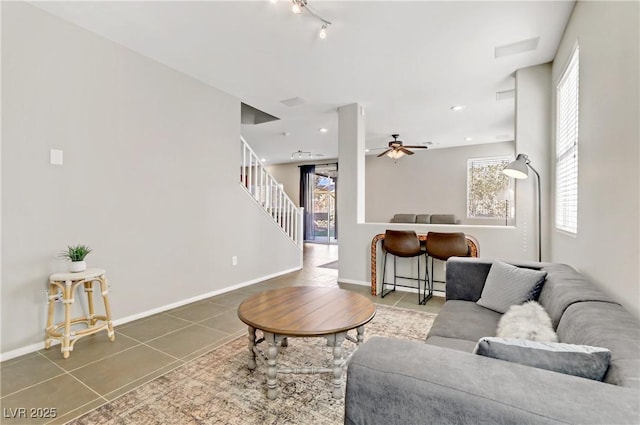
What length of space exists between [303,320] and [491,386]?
Answer: 1.22 meters

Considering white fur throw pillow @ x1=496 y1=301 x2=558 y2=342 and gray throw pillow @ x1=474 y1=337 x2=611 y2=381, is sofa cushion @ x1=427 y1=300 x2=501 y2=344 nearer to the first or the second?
white fur throw pillow @ x1=496 y1=301 x2=558 y2=342

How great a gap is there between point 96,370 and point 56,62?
2485mm

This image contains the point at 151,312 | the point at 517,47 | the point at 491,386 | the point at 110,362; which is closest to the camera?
the point at 491,386

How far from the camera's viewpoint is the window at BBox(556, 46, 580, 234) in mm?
2475

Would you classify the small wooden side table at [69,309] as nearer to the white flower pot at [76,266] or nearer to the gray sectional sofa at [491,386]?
the white flower pot at [76,266]

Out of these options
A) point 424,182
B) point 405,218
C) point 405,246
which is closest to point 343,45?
point 405,246

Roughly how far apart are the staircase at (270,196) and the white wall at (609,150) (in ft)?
12.5

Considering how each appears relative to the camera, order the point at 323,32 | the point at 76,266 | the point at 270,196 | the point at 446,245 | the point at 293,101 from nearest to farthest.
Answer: the point at 76,266 < the point at 323,32 < the point at 446,245 < the point at 293,101 < the point at 270,196

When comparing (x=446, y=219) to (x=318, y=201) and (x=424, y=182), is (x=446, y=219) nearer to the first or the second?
(x=424, y=182)

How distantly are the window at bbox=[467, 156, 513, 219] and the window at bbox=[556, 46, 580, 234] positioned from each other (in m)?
4.50

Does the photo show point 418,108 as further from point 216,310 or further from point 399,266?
point 216,310

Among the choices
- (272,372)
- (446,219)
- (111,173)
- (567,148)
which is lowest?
(272,372)

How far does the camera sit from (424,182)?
8.19 meters

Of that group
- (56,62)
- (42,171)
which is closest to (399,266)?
(42,171)
